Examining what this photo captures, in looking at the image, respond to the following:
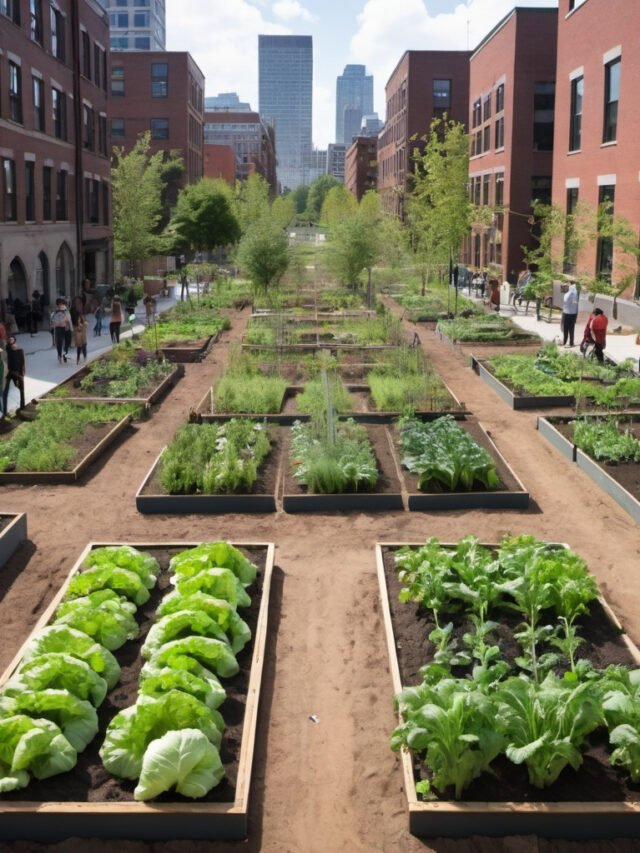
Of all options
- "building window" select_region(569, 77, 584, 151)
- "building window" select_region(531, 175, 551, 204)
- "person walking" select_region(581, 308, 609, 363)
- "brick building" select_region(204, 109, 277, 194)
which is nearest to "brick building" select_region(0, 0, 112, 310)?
"person walking" select_region(581, 308, 609, 363)

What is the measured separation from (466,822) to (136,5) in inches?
6584

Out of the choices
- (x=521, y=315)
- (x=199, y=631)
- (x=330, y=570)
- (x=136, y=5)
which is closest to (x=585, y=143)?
(x=521, y=315)

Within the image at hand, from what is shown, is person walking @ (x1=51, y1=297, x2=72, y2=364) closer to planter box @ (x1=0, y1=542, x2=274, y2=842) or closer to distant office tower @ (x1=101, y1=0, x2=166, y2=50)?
planter box @ (x1=0, y1=542, x2=274, y2=842)

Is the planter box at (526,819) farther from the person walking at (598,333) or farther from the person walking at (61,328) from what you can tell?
the person walking at (61,328)

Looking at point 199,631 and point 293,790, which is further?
point 199,631

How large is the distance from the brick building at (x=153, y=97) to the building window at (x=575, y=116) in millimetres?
38741

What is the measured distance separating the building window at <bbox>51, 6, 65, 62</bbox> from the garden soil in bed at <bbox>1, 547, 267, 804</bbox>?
30743mm

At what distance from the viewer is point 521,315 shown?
35375 millimetres

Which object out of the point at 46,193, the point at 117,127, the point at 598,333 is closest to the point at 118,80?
the point at 117,127

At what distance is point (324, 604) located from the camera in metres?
9.52

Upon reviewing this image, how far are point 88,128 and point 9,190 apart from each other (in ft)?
38.1

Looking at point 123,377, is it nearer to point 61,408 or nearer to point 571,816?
point 61,408

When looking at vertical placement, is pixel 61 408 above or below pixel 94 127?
below

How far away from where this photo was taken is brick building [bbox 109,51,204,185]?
68.6 meters
